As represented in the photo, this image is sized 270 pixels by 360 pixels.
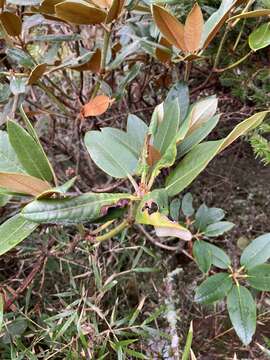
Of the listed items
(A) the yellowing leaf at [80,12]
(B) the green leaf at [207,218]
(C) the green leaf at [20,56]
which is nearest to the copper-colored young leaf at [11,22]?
(C) the green leaf at [20,56]

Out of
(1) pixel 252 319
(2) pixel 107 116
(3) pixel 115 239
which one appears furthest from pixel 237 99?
(1) pixel 252 319

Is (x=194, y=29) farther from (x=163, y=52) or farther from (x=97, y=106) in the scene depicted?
(x=97, y=106)

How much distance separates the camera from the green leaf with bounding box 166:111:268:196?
56 cm

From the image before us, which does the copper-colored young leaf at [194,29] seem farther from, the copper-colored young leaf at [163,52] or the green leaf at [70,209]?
Result: the green leaf at [70,209]

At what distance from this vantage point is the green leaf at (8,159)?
26.6 inches

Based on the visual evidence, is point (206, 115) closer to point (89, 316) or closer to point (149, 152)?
point (149, 152)

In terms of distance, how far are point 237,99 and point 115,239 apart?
439 mm

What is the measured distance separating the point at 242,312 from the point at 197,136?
1.00 feet

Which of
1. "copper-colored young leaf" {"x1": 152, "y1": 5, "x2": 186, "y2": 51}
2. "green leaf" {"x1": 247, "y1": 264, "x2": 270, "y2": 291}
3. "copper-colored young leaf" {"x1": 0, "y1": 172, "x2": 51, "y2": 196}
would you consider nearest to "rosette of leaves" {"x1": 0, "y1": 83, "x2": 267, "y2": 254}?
"copper-colored young leaf" {"x1": 0, "y1": 172, "x2": 51, "y2": 196}

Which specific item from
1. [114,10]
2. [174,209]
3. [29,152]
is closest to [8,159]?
[29,152]

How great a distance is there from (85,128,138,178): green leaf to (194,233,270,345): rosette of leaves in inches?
9.7

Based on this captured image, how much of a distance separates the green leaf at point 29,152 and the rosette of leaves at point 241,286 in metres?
0.33

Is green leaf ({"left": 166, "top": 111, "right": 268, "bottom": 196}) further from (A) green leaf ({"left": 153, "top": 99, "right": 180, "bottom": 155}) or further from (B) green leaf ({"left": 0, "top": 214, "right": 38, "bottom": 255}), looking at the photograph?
(B) green leaf ({"left": 0, "top": 214, "right": 38, "bottom": 255})

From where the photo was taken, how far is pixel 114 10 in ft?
2.32
